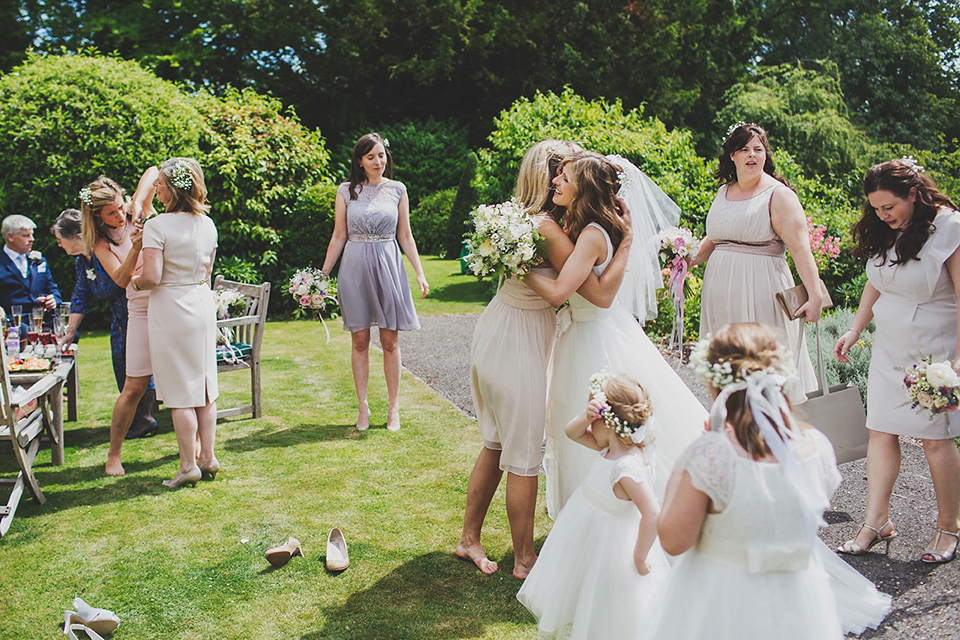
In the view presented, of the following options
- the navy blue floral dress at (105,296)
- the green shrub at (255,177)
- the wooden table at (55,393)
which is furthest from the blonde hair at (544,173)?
the green shrub at (255,177)

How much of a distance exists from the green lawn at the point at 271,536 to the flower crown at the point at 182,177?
6.35ft

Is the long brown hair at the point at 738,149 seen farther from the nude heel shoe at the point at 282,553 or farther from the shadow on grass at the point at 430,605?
the nude heel shoe at the point at 282,553

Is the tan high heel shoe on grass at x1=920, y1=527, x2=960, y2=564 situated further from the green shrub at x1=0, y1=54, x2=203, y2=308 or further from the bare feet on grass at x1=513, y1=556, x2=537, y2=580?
the green shrub at x1=0, y1=54, x2=203, y2=308

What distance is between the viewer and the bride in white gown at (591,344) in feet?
11.0

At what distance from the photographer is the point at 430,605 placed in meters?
3.46

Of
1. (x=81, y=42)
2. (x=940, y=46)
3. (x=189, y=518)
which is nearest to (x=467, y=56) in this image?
(x=81, y=42)

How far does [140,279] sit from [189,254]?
12.7 inches

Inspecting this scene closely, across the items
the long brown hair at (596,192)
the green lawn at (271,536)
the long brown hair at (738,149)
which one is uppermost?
the long brown hair at (738,149)

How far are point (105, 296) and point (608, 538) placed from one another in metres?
4.74

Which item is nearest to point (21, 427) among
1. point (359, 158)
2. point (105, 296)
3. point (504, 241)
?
point (105, 296)

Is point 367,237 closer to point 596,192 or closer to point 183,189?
point 183,189

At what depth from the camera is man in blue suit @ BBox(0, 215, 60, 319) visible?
24.3 feet

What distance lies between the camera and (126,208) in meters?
5.33

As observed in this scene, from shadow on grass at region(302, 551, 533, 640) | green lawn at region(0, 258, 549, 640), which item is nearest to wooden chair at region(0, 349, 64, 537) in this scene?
green lawn at region(0, 258, 549, 640)
